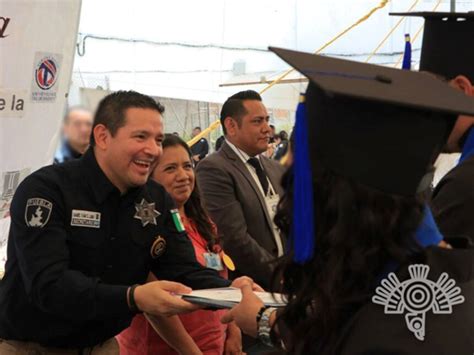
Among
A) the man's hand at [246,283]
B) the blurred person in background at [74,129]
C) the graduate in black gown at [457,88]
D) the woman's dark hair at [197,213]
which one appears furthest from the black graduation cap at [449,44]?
the blurred person in background at [74,129]

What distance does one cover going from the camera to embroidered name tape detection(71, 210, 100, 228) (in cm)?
214

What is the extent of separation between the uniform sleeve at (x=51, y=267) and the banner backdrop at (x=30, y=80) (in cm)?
118

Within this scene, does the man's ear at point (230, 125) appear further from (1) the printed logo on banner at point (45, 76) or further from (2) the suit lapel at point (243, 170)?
(1) the printed logo on banner at point (45, 76)

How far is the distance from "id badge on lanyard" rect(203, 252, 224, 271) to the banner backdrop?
3.48 ft

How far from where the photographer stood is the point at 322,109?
1.32 m

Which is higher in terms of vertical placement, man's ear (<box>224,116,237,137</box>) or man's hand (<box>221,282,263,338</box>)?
man's ear (<box>224,116,237,137</box>)

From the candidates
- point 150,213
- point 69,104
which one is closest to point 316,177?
point 69,104

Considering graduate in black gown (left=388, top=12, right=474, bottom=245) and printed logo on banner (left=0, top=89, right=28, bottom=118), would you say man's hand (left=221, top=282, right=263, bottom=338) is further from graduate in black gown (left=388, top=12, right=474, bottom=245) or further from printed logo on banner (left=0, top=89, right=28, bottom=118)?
printed logo on banner (left=0, top=89, right=28, bottom=118)

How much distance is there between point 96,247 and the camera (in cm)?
217

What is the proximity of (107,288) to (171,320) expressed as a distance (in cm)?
47

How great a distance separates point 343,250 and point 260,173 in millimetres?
2387

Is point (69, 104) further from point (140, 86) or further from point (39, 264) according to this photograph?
point (140, 86)

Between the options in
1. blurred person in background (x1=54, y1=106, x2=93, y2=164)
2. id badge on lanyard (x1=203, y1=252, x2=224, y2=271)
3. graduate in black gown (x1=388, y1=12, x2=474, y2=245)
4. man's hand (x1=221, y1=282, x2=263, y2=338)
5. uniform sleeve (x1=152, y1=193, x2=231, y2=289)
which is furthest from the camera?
id badge on lanyard (x1=203, y1=252, x2=224, y2=271)

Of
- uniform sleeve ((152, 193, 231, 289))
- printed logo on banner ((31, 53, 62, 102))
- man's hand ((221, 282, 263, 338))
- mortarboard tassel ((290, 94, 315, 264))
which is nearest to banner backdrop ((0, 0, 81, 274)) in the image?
printed logo on banner ((31, 53, 62, 102))
